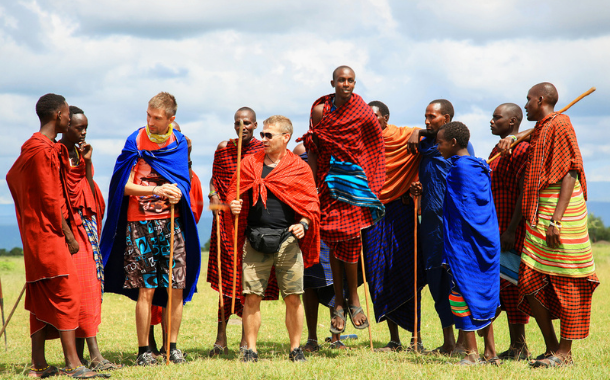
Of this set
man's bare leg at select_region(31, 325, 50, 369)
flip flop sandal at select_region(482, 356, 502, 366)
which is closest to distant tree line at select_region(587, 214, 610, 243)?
flip flop sandal at select_region(482, 356, 502, 366)

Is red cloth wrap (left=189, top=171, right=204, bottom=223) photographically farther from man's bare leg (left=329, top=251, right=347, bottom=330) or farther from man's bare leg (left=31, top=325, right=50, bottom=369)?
man's bare leg (left=31, top=325, right=50, bottom=369)

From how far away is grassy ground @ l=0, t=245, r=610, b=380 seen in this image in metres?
6.05

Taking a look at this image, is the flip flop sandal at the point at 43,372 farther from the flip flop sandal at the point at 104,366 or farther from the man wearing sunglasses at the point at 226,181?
the man wearing sunglasses at the point at 226,181

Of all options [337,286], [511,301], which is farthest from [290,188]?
[511,301]

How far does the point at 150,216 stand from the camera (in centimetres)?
689

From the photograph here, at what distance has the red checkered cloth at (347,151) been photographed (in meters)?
7.47

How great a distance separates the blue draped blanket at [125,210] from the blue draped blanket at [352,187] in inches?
70.9

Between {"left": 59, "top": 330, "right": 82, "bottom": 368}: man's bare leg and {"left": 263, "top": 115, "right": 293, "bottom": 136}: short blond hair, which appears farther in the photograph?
{"left": 263, "top": 115, "right": 293, "bottom": 136}: short blond hair

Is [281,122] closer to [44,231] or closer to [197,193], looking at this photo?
[197,193]

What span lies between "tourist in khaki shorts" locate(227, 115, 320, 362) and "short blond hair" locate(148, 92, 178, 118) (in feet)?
3.68

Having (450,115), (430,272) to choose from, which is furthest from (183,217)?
(450,115)

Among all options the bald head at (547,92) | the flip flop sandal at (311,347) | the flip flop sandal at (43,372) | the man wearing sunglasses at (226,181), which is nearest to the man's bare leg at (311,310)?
the flip flop sandal at (311,347)

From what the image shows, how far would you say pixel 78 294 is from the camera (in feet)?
20.7

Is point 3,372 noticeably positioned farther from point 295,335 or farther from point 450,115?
point 450,115
